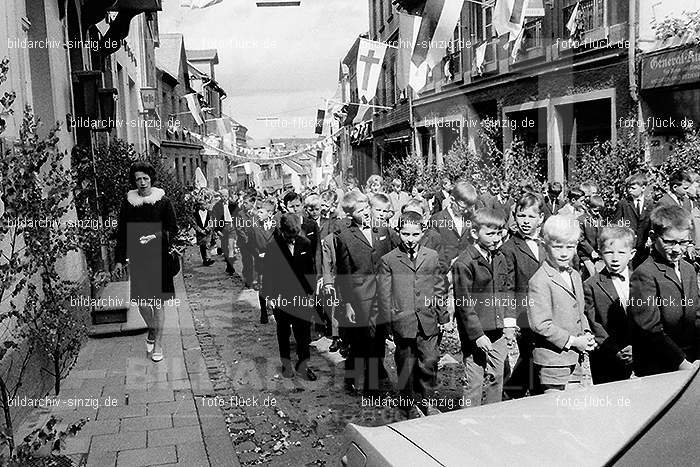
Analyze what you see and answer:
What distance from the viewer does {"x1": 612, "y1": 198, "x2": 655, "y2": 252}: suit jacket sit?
27.1ft

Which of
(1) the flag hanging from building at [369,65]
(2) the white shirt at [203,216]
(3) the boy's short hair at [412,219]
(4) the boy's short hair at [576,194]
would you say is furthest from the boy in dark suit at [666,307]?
(1) the flag hanging from building at [369,65]

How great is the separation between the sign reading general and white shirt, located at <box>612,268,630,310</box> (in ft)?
31.5

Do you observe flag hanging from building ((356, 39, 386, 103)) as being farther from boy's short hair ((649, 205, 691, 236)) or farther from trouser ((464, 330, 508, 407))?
boy's short hair ((649, 205, 691, 236))

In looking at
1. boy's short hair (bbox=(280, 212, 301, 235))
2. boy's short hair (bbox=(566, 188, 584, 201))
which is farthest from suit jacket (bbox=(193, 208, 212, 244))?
boy's short hair (bbox=(280, 212, 301, 235))

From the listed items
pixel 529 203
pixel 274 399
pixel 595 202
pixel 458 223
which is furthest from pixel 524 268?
pixel 595 202

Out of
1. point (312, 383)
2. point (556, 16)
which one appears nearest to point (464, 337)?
point (312, 383)

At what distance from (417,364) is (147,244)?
3.41m

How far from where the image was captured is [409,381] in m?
5.77

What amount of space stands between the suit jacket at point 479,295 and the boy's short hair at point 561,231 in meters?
0.67

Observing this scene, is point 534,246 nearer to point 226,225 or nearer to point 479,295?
point 479,295

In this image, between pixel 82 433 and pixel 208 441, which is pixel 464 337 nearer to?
pixel 208 441

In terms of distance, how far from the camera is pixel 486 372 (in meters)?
5.30

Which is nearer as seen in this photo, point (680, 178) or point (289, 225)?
point (289, 225)

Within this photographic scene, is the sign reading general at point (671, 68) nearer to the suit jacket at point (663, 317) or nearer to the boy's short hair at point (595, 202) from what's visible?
the boy's short hair at point (595, 202)
